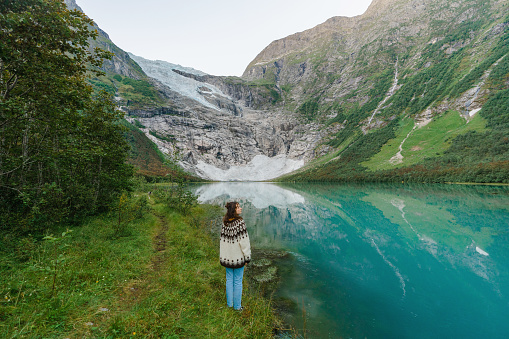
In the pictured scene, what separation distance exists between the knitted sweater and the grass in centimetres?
11080

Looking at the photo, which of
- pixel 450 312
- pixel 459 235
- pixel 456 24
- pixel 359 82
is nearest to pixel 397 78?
pixel 359 82

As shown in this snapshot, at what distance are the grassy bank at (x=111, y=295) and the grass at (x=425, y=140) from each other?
11071 cm

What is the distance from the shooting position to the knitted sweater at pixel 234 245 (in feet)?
17.5

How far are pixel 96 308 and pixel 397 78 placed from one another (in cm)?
22133

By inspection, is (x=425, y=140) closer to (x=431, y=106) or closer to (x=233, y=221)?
(x=431, y=106)

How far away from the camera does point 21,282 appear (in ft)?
15.4

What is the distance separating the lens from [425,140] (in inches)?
4114

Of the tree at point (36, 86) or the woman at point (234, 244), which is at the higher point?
the tree at point (36, 86)

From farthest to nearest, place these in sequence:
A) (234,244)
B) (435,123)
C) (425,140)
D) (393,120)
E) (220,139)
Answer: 1. (220,139)
2. (393,120)
3. (435,123)
4. (425,140)
5. (234,244)

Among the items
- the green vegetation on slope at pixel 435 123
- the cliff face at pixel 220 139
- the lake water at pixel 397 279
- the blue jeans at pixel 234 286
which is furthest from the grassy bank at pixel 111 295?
the cliff face at pixel 220 139

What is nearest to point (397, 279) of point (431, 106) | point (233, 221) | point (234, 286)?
point (234, 286)

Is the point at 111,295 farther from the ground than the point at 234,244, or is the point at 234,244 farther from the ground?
the point at 234,244

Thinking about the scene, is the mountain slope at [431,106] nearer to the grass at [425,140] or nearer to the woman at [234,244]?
the grass at [425,140]

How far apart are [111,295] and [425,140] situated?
135558 mm
